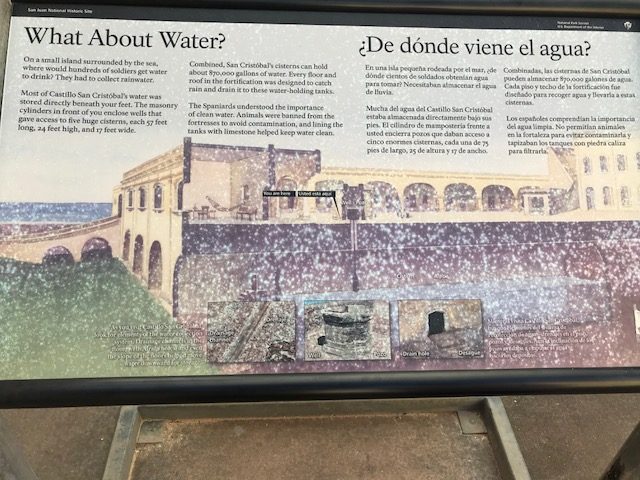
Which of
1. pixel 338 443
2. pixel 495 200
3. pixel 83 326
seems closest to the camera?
pixel 83 326

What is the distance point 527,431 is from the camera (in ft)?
8.52

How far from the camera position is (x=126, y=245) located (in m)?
1.41

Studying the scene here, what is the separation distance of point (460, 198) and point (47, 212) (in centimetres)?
112

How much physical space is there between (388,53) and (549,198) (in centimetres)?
62

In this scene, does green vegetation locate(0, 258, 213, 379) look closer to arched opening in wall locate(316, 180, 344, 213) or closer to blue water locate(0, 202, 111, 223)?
blue water locate(0, 202, 111, 223)

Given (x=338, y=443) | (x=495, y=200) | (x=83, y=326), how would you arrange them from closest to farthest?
1. (x=83, y=326)
2. (x=495, y=200)
3. (x=338, y=443)

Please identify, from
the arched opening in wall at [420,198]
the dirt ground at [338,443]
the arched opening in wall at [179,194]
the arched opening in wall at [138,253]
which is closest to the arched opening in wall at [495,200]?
the arched opening in wall at [420,198]

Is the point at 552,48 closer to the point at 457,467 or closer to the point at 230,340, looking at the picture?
the point at 230,340

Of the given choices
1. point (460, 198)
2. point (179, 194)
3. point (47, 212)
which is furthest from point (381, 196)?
point (47, 212)

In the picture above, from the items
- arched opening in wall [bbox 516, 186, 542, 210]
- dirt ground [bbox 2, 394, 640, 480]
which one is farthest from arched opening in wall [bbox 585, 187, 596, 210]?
dirt ground [bbox 2, 394, 640, 480]

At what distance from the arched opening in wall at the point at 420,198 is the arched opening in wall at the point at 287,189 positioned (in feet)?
1.01

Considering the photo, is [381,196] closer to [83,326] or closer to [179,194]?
[179,194]

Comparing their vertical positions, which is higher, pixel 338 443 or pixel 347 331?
pixel 347 331

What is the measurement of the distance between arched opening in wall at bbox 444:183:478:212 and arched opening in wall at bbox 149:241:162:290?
2.61 ft
